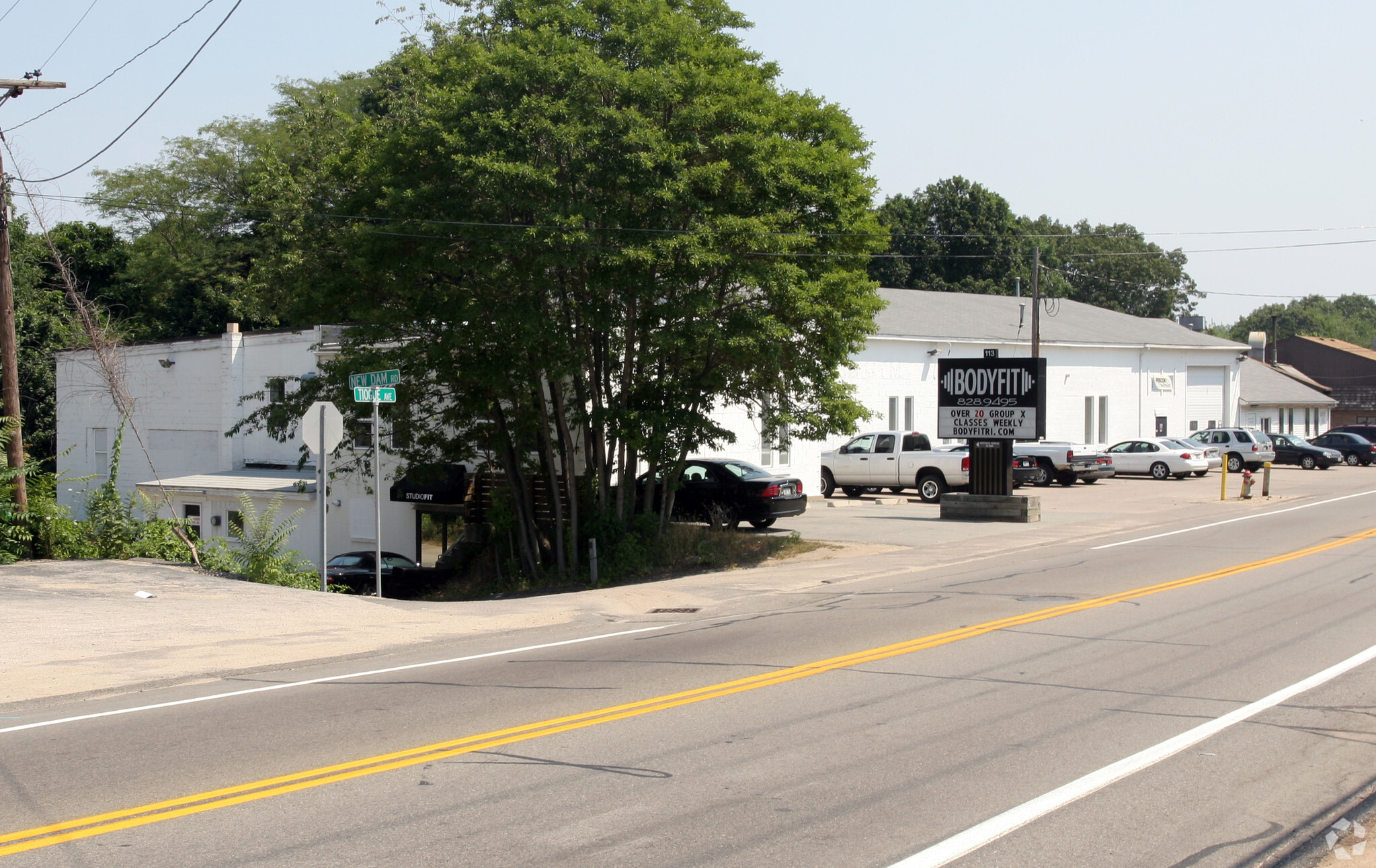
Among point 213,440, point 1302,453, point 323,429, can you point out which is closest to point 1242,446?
point 1302,453

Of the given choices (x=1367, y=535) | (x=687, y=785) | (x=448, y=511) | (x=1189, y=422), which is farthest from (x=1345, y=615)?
(x=1189, y=422)

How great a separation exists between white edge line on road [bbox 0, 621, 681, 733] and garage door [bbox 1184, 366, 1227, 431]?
46.7 m

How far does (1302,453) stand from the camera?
48094mm

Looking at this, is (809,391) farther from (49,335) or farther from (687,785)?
(49,335)

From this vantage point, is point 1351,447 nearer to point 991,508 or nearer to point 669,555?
point 991,508

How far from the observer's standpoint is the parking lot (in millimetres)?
23219

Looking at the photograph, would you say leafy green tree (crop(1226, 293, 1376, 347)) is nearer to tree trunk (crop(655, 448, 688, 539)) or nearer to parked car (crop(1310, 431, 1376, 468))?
parked car (crop(1310, 431, 1376, 468))

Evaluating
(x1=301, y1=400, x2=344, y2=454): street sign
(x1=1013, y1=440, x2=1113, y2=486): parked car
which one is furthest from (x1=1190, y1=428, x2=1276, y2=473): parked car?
(x1=301, y1=400, x2=344, y2=454): street sign

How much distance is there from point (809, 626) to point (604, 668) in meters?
2.98

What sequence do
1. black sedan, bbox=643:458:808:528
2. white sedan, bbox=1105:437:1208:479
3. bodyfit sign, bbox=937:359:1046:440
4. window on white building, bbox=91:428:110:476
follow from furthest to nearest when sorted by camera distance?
white sedan, bbox=1105:437:1208:479 → window on white building, bbox=91:428:110:476 → bodyfit sign, bbox=937:359:1046:440 → black sedan, bbox=643:458:808:528

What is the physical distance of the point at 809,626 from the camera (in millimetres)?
12359

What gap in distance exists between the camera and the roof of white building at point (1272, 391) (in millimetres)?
63344

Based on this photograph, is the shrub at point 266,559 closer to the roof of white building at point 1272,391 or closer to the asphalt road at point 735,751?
the asphalt road at point 735,751

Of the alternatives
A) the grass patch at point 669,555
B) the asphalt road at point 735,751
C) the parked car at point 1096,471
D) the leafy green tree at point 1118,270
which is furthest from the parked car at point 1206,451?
the leafy green tree at point 1118,270
